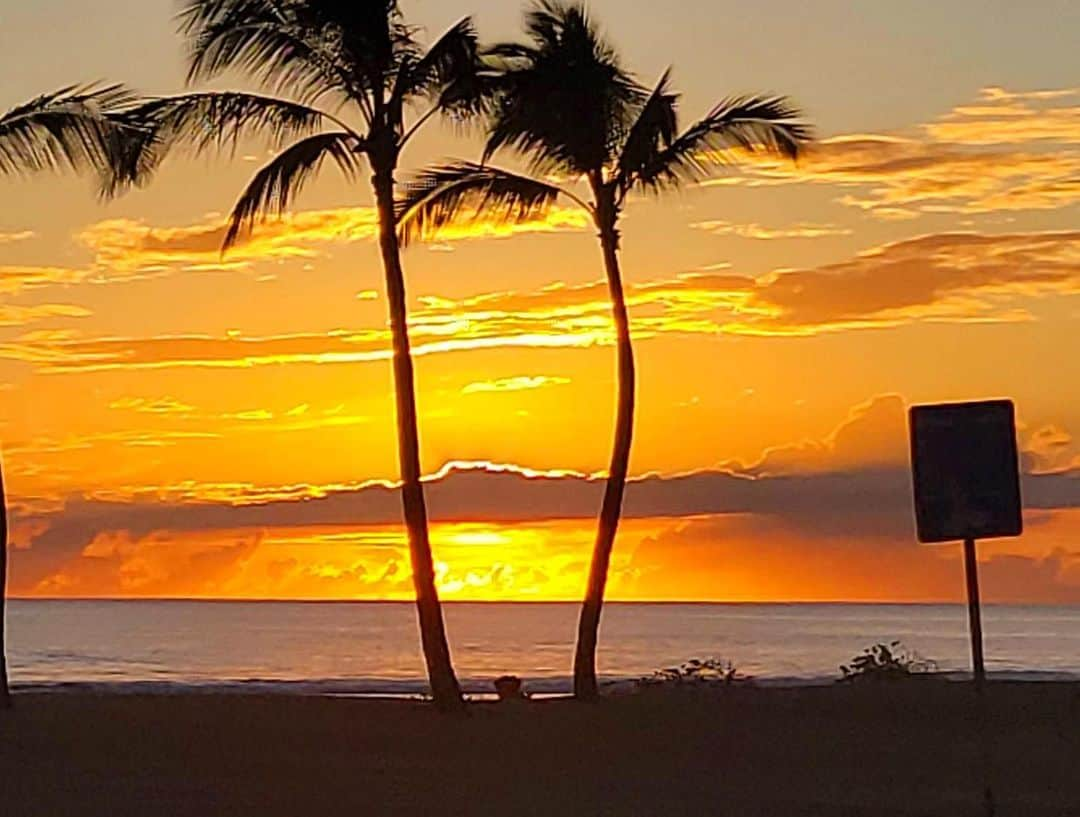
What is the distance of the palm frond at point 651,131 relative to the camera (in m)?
24.1

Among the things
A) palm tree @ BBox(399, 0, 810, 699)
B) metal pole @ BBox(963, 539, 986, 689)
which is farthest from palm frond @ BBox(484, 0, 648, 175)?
metal pole @ BBox(963, 539, 986, 689)

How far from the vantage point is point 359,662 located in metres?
76.4

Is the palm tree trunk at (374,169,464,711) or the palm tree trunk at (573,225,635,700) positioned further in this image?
the palm tree trunk at (573,225,635,700)

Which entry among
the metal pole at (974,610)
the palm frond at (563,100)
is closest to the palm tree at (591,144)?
the palm frond at (563,100)

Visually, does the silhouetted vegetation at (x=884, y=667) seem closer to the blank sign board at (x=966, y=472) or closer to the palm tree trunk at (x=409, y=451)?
the palm tree trunk at (x=409, y=451)

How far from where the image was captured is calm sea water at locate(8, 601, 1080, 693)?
62.7 m

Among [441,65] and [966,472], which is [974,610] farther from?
[441,65]

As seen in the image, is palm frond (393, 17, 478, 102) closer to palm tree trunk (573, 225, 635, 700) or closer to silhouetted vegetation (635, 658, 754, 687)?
palm tree trunk (573, 225, 635, 700)

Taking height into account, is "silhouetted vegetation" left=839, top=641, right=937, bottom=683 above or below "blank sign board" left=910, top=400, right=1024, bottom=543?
below

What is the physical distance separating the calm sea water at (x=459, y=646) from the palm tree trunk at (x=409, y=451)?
20239 mm

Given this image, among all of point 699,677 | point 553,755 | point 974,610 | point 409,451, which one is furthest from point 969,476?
point 699,677

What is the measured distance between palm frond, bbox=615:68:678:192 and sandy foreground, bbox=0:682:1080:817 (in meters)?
6.31

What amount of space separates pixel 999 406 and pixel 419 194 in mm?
12095

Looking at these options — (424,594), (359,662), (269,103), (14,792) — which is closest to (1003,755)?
(424,594)
